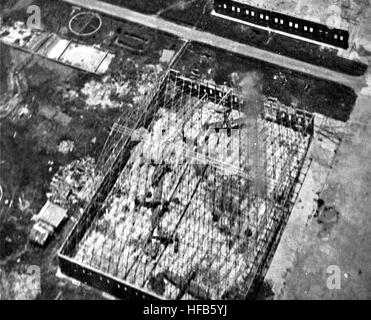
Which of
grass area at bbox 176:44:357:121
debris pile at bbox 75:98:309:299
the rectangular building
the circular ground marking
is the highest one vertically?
the circular ground marking

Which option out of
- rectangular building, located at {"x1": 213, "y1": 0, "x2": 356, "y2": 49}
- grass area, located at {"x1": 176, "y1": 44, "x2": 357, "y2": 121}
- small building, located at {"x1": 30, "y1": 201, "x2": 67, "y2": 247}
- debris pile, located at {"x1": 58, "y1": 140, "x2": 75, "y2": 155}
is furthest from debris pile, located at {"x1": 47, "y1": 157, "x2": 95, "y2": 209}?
rectangular building, located at {"x1": 213, "y1": 0, "x2": 356, "y2": 49}

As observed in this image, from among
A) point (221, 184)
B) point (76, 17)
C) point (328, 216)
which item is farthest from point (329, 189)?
point (76, 17)

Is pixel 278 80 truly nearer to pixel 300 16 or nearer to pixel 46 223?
pixel 300 16

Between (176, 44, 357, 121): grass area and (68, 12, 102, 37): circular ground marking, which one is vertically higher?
(68, 12, 102, 37): circular ground marking

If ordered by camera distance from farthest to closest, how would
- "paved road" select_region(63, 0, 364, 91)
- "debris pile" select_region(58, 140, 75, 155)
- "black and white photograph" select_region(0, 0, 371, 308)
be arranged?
"paved road" select_region(63, 0, 364, 91) < "debris pile" select_region(58, 140, 75, 155) < "black and white photograph" select_region(0, 0, 371, 308)

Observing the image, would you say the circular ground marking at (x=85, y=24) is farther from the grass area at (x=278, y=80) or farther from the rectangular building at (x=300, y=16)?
the rectangular building at (x=300, y=16)

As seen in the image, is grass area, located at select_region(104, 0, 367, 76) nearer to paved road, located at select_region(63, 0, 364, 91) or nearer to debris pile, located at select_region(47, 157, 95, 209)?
paved road, located at select_region(63, 0, 364, 91)
